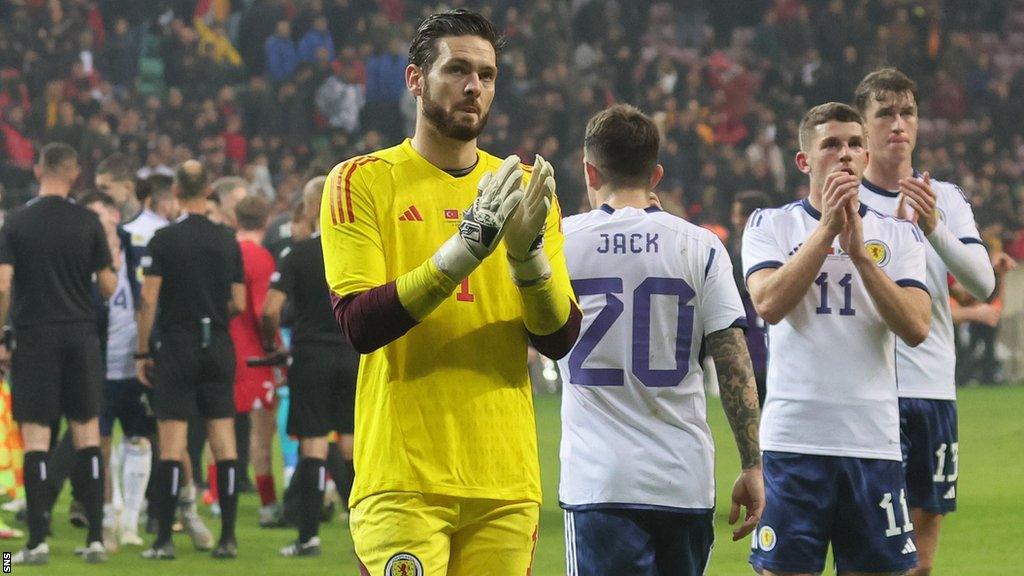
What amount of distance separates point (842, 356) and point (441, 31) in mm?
2046

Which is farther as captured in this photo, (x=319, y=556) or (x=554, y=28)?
(x=554, y=28)

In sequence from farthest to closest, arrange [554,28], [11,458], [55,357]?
[554,28]
[11,458]
[55,357]

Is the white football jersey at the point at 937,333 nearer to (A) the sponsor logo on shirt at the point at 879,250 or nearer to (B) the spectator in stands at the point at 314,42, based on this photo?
(A) the sponsor logo on shirt at the point at 879,250

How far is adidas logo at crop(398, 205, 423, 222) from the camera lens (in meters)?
3.83

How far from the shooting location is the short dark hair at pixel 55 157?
853 cm

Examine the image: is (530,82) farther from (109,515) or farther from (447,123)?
(447,123)

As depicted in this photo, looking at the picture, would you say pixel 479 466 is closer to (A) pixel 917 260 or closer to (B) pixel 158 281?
(A) pixel 917 260

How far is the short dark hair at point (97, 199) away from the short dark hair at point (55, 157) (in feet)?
2.48

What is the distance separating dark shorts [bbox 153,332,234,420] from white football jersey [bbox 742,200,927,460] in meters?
4.37

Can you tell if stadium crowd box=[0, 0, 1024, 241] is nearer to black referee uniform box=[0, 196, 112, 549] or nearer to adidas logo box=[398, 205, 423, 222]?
black referee uniform box=[0, 196, 112, 549]

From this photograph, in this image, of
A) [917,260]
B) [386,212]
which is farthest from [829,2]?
[386,212]

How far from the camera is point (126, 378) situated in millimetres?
9500

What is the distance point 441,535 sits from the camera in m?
3.78

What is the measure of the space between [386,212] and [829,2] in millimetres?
22770
